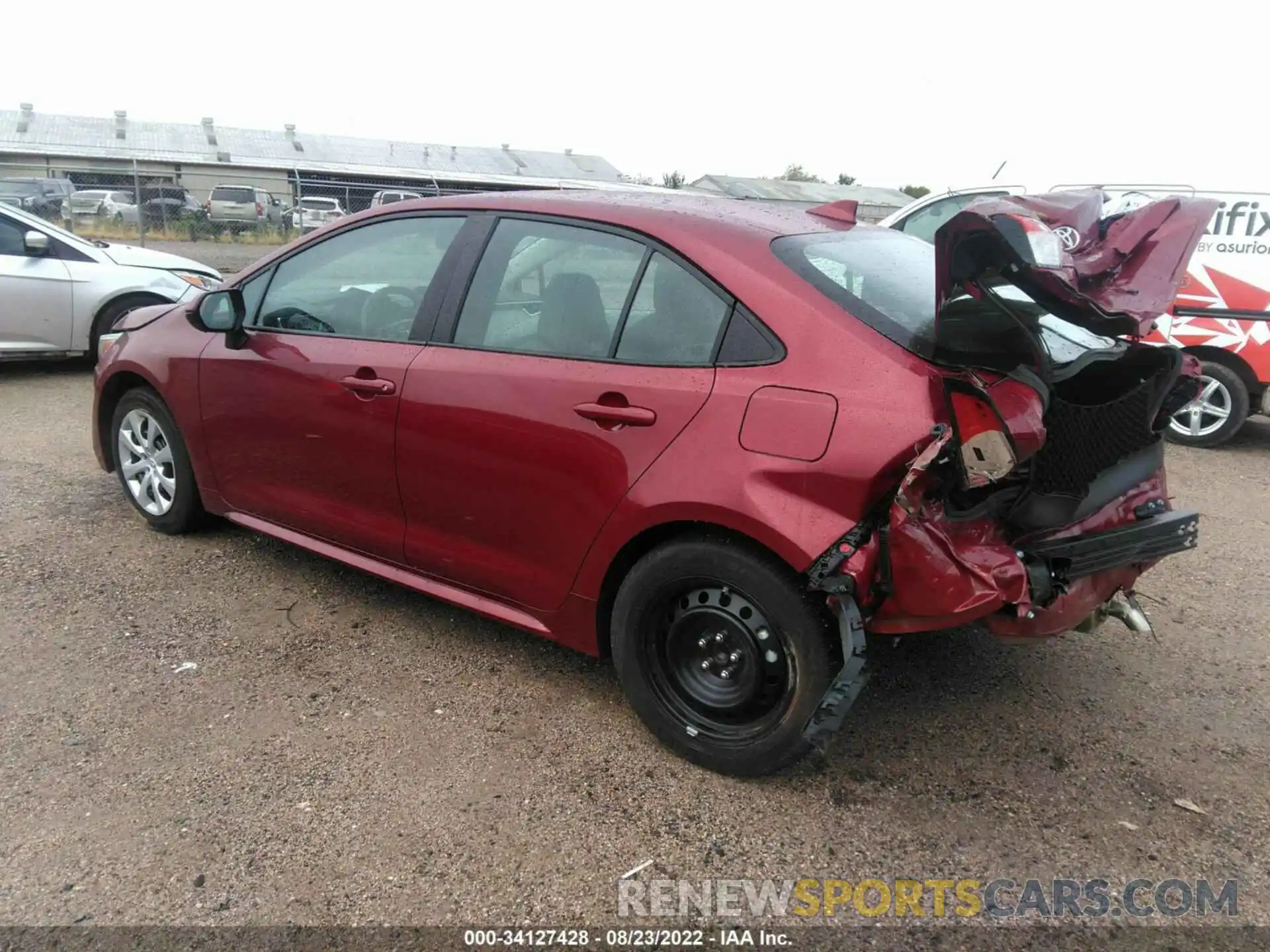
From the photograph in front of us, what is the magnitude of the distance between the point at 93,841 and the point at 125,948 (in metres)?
0.44

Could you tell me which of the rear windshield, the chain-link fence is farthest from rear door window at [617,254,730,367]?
the rear windshield

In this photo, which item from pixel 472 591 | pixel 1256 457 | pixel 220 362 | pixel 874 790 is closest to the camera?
pixel 874 790

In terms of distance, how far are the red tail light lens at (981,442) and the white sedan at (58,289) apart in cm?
787

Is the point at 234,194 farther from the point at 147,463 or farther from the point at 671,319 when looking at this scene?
the point at 671,319

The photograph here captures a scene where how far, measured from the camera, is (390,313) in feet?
11.5

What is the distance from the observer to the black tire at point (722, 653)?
2570 mm

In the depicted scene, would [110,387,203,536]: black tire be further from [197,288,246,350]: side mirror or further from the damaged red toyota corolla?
the damaged red toyota corolla

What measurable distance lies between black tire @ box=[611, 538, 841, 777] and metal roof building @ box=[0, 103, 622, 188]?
37.6 metres

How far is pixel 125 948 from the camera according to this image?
2.16 metres

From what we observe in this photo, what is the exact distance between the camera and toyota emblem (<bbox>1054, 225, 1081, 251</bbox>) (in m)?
2.79

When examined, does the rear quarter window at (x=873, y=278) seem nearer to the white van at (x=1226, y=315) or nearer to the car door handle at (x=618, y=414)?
the car door handle at (x=618, y=414)

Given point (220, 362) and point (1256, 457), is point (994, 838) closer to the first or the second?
point (220, 362)

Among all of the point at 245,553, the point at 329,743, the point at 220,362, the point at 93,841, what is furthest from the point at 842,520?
the point at 245,553

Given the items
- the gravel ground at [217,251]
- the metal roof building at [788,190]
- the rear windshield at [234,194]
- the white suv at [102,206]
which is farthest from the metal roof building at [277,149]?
the gravel ground at [217,251]
